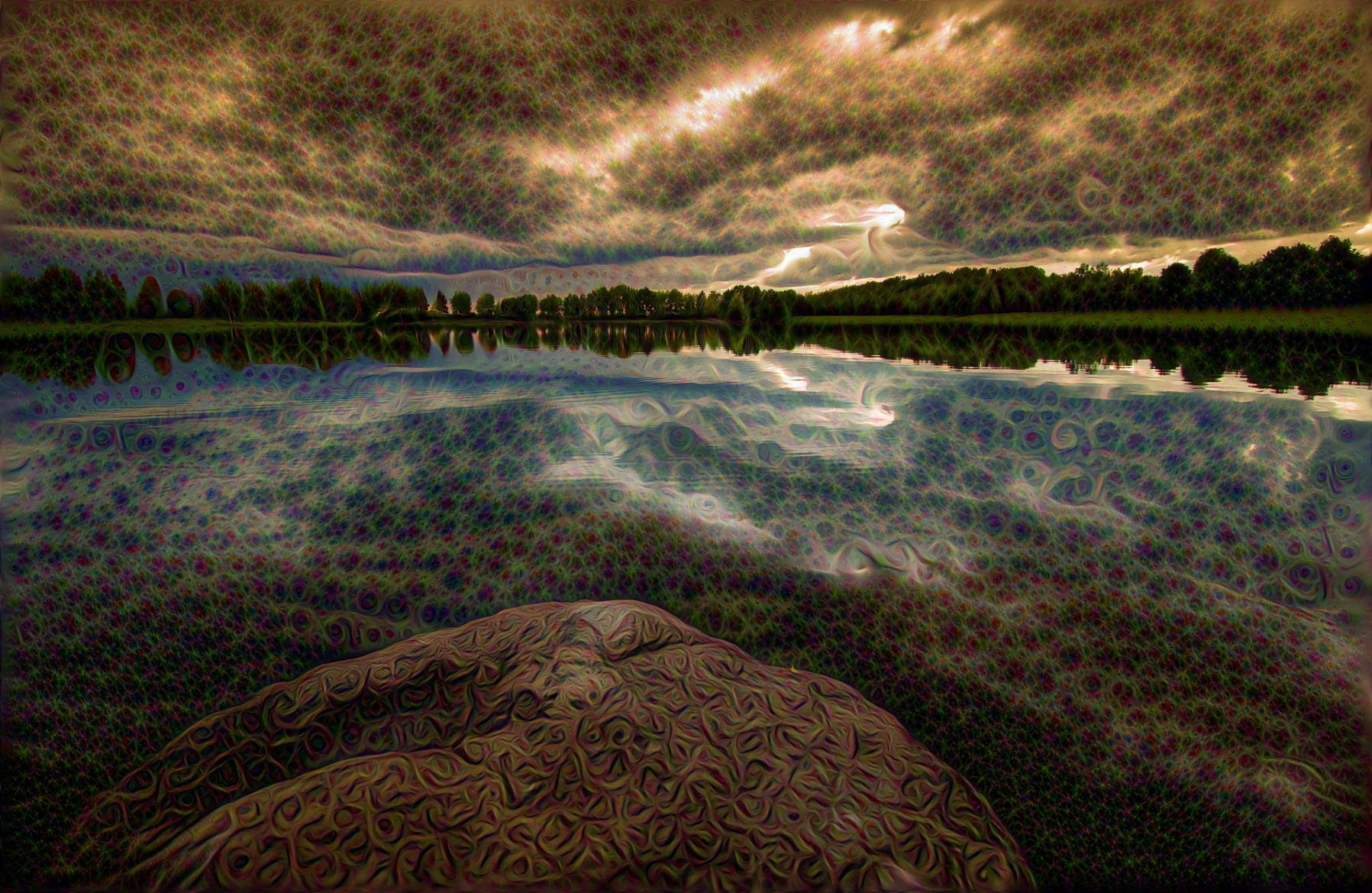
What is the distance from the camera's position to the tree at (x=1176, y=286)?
1988 millimetres

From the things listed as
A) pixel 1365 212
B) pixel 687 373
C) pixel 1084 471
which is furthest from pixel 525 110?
pixel 1365 212

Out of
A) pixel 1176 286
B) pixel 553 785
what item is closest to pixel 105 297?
pixel 553 785

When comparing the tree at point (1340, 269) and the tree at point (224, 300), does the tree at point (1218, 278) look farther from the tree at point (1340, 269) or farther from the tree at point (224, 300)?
the tree at point (224, 300)

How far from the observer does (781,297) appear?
2.07m

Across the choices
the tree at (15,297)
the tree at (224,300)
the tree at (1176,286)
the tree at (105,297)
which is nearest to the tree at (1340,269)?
the tree at (1176,286)

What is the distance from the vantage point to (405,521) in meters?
1.88

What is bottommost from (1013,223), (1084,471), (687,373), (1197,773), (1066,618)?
(1197,773)

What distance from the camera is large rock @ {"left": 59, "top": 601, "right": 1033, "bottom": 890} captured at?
1459mm

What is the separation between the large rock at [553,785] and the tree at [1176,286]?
181 centimetres

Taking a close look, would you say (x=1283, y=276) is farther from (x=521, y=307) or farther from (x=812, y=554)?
(x=521, y=307)

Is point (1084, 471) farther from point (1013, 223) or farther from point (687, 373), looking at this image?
point (687, 373)

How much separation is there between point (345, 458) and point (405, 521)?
0.31 metres

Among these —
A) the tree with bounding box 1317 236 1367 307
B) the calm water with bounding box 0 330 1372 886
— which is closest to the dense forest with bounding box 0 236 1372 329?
the tree with bounding box 1317 236 1367 307

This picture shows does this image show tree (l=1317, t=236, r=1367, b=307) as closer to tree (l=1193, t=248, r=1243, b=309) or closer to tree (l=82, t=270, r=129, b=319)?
tree (l=1193, t=248, r=1243, b=309)
